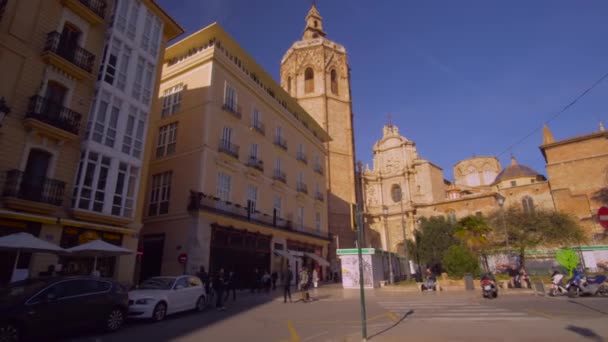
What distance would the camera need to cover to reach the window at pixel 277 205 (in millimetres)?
27609

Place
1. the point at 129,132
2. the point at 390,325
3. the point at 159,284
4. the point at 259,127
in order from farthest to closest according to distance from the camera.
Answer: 1. the point at 259,127
2. the point at 129,132
3. the point at 159,284
4. the point at 390,325

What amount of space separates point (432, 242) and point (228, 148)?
2658 centimetres

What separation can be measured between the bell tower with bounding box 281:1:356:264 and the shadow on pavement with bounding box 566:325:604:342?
1316 inches

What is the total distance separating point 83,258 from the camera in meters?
14.9

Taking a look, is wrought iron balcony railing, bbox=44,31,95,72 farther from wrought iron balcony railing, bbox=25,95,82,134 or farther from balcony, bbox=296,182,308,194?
balcony, bbox=296,182,308,194

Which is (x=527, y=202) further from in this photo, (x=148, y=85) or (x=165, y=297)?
(x=165, y=297)

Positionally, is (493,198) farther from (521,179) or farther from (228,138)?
(228,138)

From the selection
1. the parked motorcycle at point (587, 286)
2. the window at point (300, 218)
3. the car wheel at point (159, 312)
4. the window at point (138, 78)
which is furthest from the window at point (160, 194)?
the parked motorcycle at point (587, 286)

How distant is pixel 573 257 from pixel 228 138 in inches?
1081

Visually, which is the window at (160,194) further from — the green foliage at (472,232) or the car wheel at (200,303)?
the green foliage at (472,232)

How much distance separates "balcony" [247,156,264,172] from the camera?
24927mm

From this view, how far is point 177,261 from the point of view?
19.4m

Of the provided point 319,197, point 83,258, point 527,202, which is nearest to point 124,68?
point 83,258

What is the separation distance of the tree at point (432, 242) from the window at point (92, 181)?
32803 millimetres
